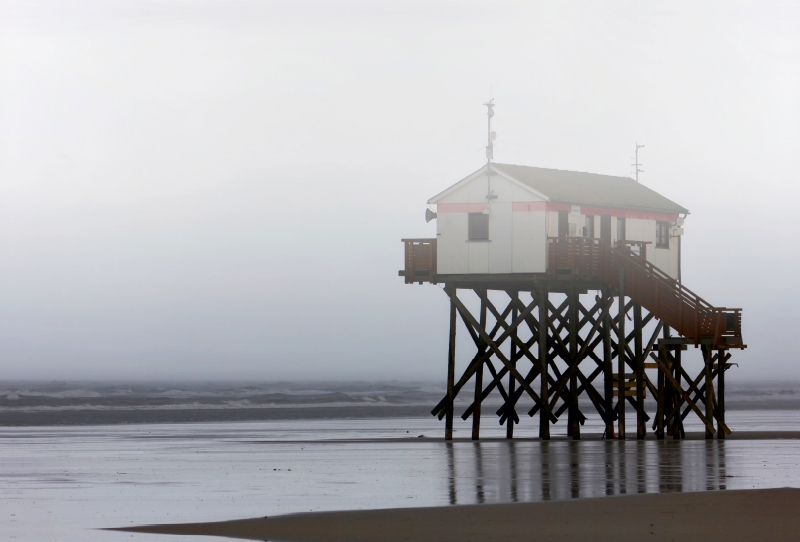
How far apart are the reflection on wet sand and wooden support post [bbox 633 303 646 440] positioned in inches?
109

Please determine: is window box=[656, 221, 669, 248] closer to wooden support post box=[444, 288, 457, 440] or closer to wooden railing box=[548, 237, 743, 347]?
Result: wooden railing box=[548, 237, 743, 347]

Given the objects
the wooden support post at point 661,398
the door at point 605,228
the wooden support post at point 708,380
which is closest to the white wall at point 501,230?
the door at point 605,228

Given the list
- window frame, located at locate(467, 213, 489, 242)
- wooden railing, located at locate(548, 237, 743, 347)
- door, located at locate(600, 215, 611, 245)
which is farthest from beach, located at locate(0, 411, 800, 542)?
door, located at locate(600, 215, 611, 245)

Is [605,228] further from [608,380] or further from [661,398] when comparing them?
[661,398]

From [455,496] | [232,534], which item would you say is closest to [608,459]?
[455,496]

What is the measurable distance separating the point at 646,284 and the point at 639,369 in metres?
2.59

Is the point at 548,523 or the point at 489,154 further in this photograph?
the point at 489,154

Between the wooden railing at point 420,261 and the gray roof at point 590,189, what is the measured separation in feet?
10.9

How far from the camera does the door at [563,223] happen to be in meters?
37.5

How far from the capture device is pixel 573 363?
37938mm

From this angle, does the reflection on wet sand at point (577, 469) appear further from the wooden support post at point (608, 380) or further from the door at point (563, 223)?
the door at point (563, 223)

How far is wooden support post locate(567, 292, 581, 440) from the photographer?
122ft

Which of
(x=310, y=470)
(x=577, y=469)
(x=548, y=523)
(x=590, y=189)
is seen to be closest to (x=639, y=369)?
(x=590, y=189)

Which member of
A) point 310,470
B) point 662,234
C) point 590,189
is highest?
point 590,189
